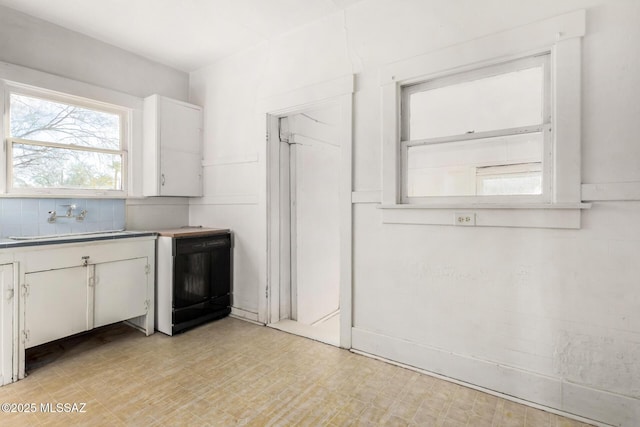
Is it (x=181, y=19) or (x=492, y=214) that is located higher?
(x=181, y=19)

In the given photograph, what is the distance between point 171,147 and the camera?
3.68 m

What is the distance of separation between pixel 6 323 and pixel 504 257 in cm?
352

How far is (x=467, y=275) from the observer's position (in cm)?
234

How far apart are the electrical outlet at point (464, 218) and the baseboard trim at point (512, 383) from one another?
0.97 meters

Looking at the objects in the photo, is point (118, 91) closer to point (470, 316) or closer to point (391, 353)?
point (391, 353)

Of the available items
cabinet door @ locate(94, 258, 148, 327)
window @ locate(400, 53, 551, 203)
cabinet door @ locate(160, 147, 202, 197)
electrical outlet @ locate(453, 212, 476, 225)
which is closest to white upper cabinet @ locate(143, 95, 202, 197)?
cabinet door @ locate(160, 147, 202, 197)

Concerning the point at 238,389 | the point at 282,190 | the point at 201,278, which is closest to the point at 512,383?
the point at 238,389

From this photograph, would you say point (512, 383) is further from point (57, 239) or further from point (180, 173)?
point (180, 173)

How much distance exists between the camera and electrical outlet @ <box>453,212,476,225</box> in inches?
90.0

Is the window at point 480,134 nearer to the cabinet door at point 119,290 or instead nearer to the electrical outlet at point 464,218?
the electrical outlet at point 464,218

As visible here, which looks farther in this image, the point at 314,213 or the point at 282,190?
the point at 314,213

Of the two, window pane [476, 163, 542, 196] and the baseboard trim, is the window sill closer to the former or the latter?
window pane [476, 163, 542, 196]

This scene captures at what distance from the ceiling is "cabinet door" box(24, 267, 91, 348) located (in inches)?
89.2

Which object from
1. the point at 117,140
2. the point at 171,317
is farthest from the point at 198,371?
the point at 117,140
